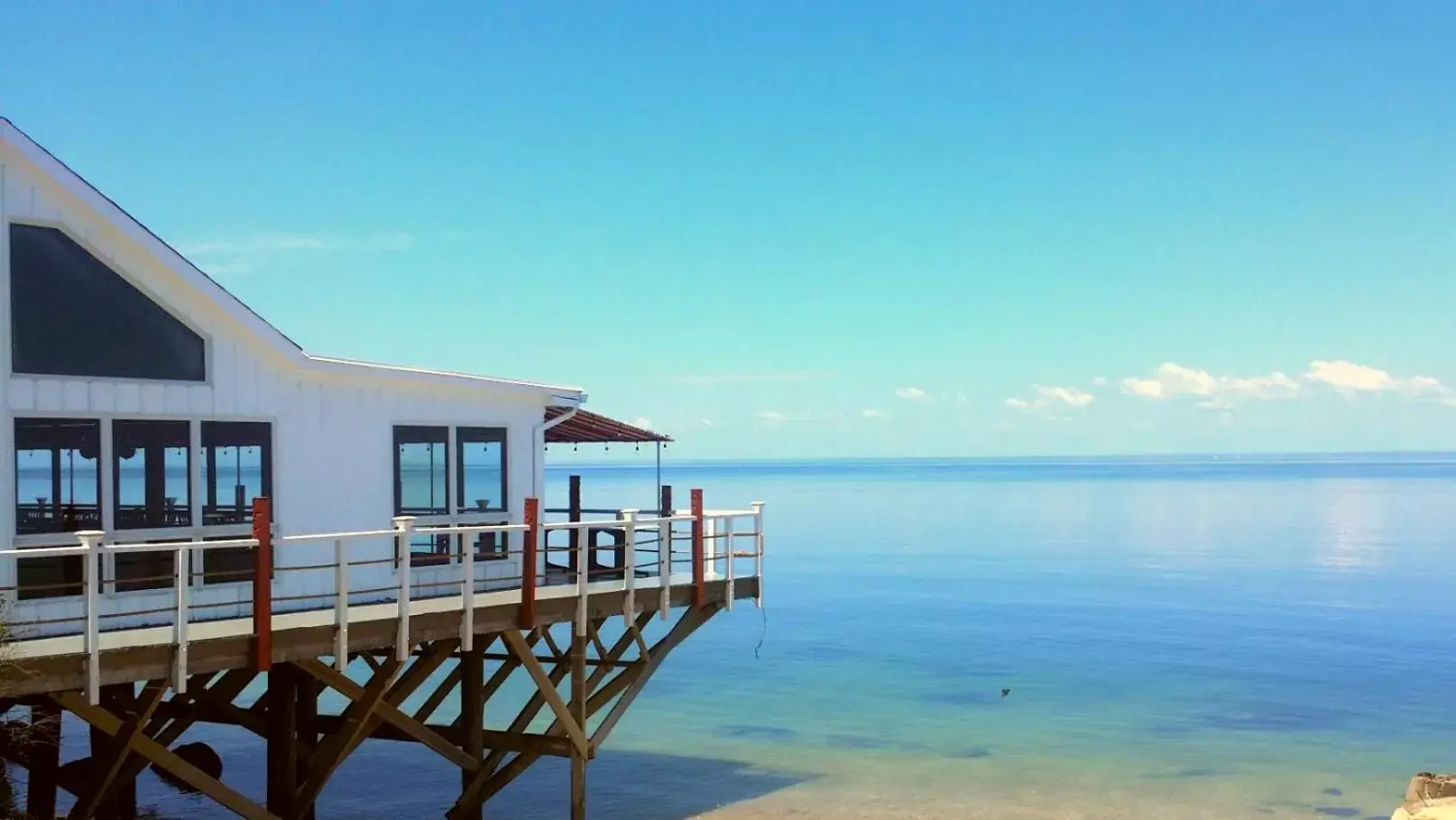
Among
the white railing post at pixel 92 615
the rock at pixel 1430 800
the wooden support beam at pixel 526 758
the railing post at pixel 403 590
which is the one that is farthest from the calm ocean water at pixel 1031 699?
the white railing post at pixel 92 615

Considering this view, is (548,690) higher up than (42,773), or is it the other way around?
(548,690)

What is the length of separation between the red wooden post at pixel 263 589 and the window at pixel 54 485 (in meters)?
1.83

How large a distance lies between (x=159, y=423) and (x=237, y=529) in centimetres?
143

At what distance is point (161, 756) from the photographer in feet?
40.2

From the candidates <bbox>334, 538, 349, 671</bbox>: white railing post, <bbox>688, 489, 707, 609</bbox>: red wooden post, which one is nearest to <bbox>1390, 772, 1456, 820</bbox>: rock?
<bbox>688, 489, 707, 609</bbox>: red wooden post

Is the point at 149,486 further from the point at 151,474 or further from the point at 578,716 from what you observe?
the point at 578,716

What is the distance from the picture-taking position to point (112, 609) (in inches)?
493

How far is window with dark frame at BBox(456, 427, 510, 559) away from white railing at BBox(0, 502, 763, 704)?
23 centimetres

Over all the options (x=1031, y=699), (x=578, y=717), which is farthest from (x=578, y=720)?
(x=1031, y=699)

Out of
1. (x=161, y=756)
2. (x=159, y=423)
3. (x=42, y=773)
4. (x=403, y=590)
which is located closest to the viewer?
(x=161, y=756)

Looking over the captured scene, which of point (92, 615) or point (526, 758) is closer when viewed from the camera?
point (92, 615)

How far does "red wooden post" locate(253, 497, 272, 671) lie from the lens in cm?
1155

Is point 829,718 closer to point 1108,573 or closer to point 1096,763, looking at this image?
point 1096,763

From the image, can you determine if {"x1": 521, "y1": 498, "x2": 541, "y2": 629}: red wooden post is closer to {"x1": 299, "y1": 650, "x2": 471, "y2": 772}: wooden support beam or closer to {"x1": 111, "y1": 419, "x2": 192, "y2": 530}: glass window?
{"x1": 299, "y1": 650, "x2": 471, "y2": 772}: wooden support beam
